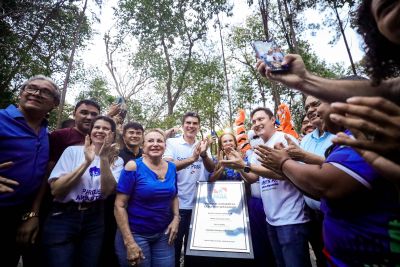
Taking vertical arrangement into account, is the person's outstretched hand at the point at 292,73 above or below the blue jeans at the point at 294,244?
above

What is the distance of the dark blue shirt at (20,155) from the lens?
7.46ft

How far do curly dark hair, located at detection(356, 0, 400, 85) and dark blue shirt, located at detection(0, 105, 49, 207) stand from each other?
284 centimetres

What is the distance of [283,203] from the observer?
285 cm

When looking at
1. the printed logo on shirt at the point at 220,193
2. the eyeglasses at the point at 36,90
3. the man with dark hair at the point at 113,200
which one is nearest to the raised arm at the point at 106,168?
the man with dark hair at the point at 113,200

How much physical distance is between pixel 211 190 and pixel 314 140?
4.87 feet

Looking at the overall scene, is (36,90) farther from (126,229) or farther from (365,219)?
(365,219)

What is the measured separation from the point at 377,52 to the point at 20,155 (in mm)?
2920

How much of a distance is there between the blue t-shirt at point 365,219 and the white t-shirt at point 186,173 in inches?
97.9

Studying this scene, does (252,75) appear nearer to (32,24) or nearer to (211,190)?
(32,24)

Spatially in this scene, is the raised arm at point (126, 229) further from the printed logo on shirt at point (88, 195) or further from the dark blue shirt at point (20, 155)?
the dark blue shirt at point (20, 155)

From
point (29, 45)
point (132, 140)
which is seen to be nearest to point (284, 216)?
point (132, 140)

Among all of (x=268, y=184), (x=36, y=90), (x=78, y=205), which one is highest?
(x=36, y=90)

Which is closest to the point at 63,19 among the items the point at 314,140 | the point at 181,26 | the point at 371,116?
the point at 181,26

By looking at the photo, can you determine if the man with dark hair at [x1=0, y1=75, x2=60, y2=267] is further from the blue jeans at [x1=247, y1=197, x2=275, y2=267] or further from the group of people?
the blue jeans at [x1=247, y1=197, x2=275, y2=267]
